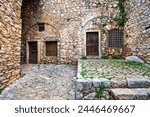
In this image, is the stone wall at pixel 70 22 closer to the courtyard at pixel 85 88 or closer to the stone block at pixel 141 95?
the courtyard at pixel 85 88

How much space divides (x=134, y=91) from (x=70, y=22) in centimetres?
631

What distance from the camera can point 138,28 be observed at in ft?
23.9

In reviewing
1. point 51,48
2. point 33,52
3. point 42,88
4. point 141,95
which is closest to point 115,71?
point 141,95

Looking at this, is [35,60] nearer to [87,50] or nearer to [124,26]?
[87,50]

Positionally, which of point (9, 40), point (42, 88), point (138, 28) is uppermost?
point (138, 28)

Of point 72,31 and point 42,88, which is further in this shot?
point 72,31

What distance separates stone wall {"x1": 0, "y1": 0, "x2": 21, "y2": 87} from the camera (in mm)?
4907

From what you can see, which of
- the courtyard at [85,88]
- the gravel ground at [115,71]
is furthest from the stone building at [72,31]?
the courtyard at [85,88]

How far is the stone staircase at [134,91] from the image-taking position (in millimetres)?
3547

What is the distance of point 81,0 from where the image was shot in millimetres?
9258

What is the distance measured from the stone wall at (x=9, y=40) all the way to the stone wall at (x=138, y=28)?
4670mm

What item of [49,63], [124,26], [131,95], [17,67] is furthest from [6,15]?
[124,26]

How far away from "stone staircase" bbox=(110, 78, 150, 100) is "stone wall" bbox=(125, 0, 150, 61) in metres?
2.69

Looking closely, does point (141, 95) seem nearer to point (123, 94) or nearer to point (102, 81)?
point (123, 94)
